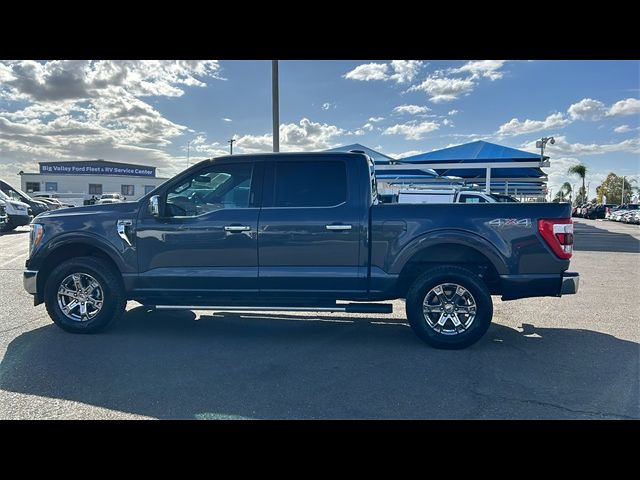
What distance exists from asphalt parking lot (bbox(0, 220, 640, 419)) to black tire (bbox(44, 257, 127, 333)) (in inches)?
6.1

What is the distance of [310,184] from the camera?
199 inches

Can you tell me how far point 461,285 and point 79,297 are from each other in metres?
4.46

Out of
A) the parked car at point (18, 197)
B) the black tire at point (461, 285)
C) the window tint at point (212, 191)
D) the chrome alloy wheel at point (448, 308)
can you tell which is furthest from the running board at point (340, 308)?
the parked car at point (18, 197)

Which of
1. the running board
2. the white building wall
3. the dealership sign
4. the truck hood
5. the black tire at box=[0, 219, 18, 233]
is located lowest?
the running board

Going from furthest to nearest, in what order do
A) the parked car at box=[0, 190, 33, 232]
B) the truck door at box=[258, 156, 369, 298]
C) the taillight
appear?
1. the parked car at box=[0, 190, 33, 232]
2. the truck door at box=[258, 156, 369, 298]
3. the taillight

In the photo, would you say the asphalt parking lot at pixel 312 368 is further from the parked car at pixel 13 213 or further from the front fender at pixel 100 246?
the parked car at pixel 13 213

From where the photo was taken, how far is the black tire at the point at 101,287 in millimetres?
5133

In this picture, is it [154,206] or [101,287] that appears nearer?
[154,206]

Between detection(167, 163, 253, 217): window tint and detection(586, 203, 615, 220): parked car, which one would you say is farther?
detection(586, 203, 615, 220): parked car

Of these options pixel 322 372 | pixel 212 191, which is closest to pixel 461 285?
pixel 322 372

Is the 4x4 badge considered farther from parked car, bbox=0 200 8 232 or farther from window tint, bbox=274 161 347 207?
parked car, bbox=0 200 8 232

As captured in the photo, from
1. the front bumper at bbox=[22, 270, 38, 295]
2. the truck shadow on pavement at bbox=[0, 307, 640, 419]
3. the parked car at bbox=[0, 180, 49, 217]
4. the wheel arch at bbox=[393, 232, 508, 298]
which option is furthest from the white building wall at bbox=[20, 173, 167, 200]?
the wheel arch at bbox=[393, 232, 508, 298]

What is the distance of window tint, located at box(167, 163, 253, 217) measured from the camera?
5.07 m

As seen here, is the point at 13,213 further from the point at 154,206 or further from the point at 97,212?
the point at 154,206
